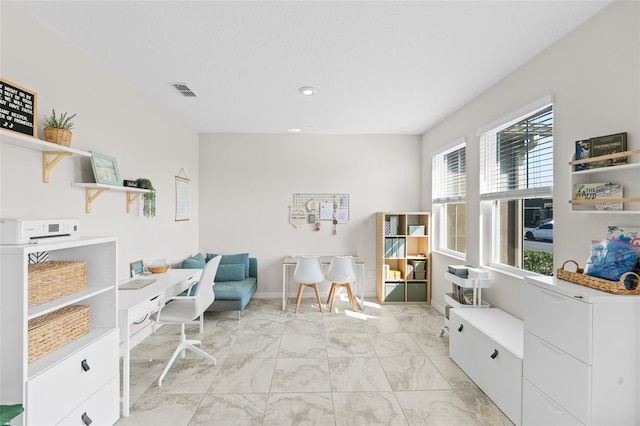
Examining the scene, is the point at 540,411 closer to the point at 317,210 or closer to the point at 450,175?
the point at 450,175

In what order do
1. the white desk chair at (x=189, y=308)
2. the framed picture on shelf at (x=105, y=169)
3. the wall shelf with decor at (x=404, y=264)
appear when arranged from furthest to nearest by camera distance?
the wall shelf with decor at (x=404, y=264), the white desk chair at (x=189, y=308), the framed picture on shelf at (x=105, y=169)

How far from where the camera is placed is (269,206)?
4.61m

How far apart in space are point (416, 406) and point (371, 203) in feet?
10.1

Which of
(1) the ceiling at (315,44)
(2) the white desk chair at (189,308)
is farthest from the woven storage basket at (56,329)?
(1) the ceiling at (315,44)

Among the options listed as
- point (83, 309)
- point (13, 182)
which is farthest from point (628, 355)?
point (13, 182)

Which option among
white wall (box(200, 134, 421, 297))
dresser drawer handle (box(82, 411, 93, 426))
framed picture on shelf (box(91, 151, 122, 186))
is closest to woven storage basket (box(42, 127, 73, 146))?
framed picture on shelf (box(91, 151, 122, 186))

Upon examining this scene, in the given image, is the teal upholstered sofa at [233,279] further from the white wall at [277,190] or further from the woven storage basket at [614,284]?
the woven storage basket at [614,284]

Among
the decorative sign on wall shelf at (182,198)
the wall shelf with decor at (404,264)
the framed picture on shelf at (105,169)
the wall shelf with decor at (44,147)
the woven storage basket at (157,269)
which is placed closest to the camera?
the wall shelf with decor at (44,147)

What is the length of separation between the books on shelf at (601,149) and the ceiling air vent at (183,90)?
3.38 m

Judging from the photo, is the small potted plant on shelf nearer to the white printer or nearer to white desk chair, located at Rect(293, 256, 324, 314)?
the white printer

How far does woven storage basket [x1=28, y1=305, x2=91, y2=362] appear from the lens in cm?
145

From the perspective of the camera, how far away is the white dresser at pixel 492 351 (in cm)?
187

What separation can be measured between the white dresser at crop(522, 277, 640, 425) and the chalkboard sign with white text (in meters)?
3.24

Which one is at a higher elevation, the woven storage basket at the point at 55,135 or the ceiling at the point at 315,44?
the ceiling at the point at 315,44
